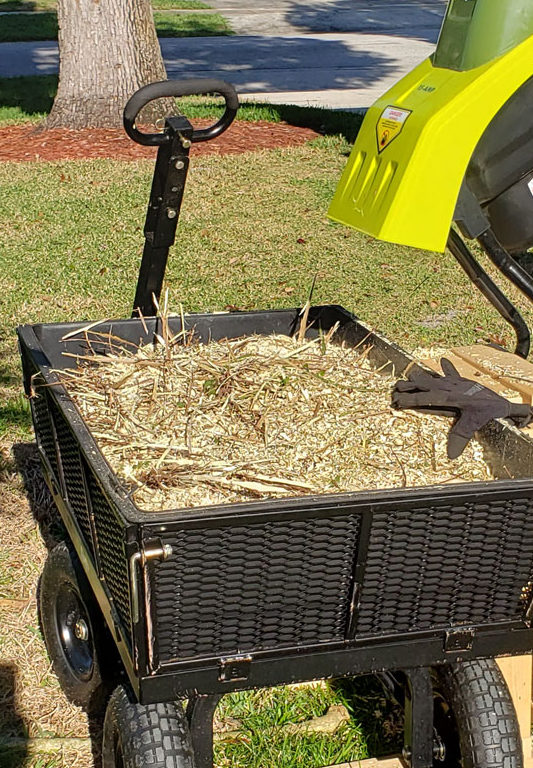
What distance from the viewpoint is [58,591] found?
2861 millimetres

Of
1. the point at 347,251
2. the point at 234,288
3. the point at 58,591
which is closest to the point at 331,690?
the point at 58,591

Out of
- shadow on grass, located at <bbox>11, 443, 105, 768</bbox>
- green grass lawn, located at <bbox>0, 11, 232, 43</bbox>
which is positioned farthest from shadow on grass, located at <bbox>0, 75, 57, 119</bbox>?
shadow on grass, located at <bbox>11, 443, 105, 768</bbox>

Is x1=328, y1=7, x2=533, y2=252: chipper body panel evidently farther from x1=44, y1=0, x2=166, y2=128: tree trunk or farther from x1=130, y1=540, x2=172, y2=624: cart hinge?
x1=44, y1=0, x2=166, y2=128: tree trunk

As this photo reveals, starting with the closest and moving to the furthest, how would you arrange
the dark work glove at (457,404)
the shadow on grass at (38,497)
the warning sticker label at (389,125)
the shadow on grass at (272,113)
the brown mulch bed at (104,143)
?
1. the warning sticker label at (389,125)
2. the dark work glove at (457,404)
3. the shadow on grass at (38,497)
4. the brown mulch bed at (104,143)
5. the shadow on grass at (272,113)

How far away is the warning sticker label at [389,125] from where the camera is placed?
2.45 metres

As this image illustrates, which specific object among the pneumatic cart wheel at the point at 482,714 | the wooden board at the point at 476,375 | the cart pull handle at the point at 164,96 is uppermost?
the cart pull handle at the point at 164,96

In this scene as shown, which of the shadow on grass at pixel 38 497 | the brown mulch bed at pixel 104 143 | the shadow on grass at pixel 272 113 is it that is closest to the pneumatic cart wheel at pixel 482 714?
the shadow on grass at pixel 38 497

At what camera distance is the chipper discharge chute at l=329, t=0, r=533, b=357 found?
2.35 m

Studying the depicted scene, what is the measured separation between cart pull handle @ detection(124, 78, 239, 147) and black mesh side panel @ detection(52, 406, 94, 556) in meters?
0.89

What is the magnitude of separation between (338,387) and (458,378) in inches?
13.3

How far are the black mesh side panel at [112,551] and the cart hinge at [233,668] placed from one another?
0.20 metres

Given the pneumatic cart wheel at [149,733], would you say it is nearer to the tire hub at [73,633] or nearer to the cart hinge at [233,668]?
the cart hinge at [233,668]

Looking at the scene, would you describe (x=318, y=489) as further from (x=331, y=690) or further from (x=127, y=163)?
(x=127, y=163)

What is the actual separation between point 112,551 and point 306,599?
427 mm
